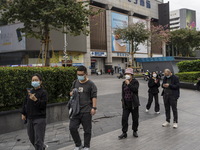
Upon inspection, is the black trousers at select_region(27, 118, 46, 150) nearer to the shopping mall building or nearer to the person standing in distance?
the person standing in distance

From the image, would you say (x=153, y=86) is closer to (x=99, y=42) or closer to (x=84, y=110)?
(x=84, y=110)

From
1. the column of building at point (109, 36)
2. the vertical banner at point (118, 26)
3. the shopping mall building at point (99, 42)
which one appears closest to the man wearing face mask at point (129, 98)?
the shopping mall building at point (99, 42)

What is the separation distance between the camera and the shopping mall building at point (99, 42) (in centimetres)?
3366

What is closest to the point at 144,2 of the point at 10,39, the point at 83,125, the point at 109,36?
the point at 109,36

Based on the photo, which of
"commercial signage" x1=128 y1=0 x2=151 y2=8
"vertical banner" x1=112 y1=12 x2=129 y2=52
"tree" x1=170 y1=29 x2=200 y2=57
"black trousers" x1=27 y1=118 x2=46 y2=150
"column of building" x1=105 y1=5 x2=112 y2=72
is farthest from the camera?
"commercial signage" x1=128 y1=0 x2=151 y2=8

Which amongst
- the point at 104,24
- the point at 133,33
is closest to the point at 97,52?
the point at 104,24

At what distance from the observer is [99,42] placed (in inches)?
1759

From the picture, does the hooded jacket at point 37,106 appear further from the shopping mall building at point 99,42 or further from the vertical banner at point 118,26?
the vertical banner at point 118,26

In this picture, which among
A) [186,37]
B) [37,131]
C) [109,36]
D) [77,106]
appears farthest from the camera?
[109,36]

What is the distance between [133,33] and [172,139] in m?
26.7

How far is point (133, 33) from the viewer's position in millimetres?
30703

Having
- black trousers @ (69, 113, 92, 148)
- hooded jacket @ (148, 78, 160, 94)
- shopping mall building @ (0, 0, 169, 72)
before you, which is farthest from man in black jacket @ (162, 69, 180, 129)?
shopping mall building @ (0, 0, 169, 72)

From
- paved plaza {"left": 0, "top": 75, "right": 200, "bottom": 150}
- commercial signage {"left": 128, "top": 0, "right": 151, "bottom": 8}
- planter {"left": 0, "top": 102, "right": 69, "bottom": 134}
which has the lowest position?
paved plaza {"left": 0, "top": 75, "right": 200, "bottom": 150}

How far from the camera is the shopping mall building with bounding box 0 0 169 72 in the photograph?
33656mm
